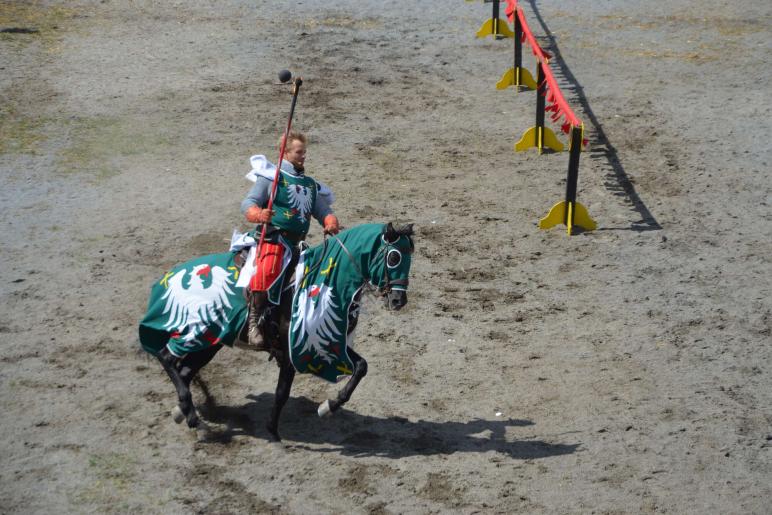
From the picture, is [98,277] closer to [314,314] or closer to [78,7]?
[314,314]

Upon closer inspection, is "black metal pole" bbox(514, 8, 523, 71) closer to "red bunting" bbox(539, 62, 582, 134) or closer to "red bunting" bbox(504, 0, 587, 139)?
"red bunting" bbox(504, 0, 587, 139)

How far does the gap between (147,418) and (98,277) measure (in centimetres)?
268

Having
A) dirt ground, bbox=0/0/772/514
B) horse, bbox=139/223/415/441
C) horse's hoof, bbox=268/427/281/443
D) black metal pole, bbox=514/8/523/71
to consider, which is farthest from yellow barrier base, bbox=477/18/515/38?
horse's hoof, bbox=268/427/281/443

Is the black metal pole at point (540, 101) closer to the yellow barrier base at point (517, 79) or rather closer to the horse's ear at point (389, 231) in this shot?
the yellow barrier base at point (517, 79)

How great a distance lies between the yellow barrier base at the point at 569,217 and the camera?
11273 millimetres

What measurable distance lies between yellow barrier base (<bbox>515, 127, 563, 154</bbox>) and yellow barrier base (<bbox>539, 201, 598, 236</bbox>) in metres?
2.23

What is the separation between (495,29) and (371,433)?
11591mm

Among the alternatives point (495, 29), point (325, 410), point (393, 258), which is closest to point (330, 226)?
point (393, 258)

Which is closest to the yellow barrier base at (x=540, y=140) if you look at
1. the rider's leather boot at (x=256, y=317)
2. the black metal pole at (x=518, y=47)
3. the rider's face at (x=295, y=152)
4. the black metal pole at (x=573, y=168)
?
the black metal pole at (x=573, y=168)

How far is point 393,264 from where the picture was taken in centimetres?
697

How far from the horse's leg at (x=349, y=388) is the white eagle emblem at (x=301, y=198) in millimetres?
1190

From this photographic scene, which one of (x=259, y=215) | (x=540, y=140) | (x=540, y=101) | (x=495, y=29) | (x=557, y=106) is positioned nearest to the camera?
(x=259, y=215)

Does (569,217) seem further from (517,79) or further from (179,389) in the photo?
(179,389)

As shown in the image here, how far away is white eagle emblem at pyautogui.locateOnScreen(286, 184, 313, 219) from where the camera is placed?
7613 mm
